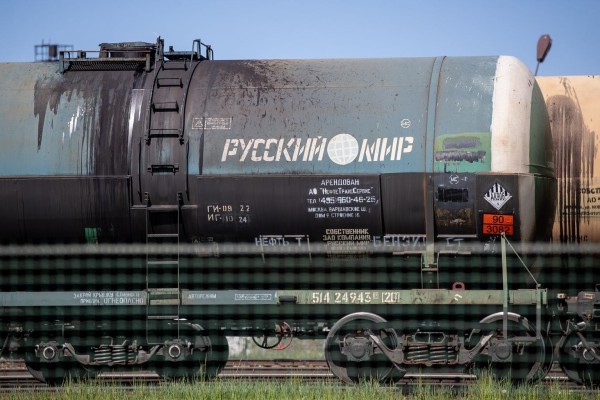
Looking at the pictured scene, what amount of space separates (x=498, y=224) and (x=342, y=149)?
204 centimetres

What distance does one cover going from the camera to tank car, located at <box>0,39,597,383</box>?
10336 mm

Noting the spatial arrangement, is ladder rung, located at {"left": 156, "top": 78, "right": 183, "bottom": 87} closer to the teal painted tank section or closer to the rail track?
the teal painted tank section

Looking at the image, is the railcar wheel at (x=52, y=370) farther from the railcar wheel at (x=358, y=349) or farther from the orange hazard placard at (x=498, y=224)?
the orange hazard placard at (x=498, y=224)

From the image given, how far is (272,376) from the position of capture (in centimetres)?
1121

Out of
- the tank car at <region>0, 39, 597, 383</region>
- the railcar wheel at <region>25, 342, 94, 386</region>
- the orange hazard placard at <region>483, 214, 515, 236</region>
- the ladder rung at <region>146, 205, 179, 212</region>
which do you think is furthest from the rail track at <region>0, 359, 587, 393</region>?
the ladder rung at <region>146, 205, 179, 212</region>

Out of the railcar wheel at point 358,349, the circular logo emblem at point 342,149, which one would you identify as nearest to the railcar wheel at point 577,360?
the railcar wheel at point 358,349

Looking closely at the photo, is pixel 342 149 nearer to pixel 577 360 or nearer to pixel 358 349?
pixel 358 349

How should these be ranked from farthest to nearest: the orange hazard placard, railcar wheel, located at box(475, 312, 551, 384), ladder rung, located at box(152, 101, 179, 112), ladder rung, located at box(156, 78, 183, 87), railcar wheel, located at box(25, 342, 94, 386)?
railcar wheel, located at box(25, 342, 94, 386) → ladder rung, located at box(156, 78, 183, 87) → ladder rung, located at box(152, 101, 179, 112) → railcar wheel, located at box(475, 312, 551, 384) → the orange hazard placard

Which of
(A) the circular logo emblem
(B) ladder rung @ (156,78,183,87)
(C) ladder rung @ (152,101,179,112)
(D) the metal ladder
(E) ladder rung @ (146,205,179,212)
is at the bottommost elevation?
(D) the metal ladder

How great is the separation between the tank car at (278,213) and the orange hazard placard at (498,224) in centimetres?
1

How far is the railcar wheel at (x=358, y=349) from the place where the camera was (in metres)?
10.6

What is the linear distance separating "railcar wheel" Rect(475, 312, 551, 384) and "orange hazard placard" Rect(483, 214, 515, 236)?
1.02 metres

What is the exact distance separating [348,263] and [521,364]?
2.43 metres

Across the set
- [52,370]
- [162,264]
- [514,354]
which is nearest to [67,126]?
[162,264]
